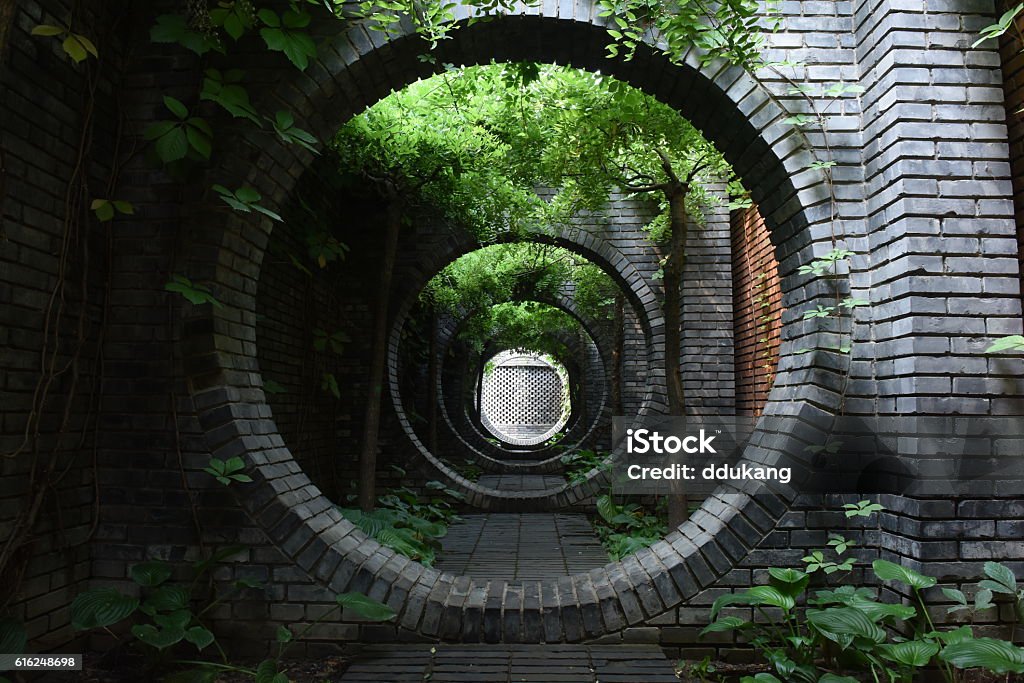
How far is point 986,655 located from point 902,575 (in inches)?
16.6

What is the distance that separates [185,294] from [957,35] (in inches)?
143

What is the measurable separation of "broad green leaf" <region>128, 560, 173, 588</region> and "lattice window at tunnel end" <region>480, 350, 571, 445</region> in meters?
22.9

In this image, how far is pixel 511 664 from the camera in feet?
9.21

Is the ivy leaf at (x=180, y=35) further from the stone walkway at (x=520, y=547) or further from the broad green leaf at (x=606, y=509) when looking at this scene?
the broad green leaf at (x=606, y=509)

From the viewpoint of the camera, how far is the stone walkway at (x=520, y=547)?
5156 millimetres

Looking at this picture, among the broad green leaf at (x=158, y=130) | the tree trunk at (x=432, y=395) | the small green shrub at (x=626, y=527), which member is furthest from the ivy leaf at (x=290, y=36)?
the tree trunk at (x=432, y=395)

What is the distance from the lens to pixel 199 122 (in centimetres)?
294

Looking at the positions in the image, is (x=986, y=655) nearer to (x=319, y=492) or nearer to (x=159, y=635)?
(x=319, y=492)

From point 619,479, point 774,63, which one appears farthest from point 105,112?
point 619,479

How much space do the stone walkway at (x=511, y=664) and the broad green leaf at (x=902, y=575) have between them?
0.94 meters

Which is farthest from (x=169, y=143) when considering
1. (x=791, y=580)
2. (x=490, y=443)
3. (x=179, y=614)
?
(x=490, y=443)

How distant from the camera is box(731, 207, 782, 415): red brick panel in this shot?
578 centimetres

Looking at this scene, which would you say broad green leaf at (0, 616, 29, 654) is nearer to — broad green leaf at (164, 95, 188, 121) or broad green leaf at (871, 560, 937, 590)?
broad green leaf at (164, 95, 188, 121)

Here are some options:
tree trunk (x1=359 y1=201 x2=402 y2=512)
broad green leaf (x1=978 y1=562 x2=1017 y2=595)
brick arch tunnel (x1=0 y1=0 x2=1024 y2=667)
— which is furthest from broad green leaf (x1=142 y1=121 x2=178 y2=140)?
broad green leaf (x1=978 y1=562 x2=1017 y2=595)
